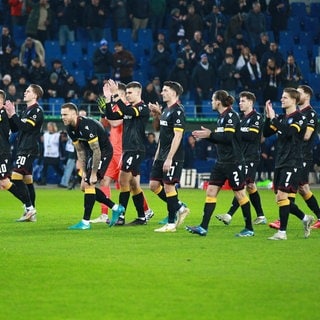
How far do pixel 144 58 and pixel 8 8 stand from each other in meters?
4.53

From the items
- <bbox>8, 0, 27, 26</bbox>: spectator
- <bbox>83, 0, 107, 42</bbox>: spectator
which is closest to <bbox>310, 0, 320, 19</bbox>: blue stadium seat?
<bbox>83, 0, 107, 42</bbox>: spectator

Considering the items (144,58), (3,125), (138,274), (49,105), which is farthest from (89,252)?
(144,58)

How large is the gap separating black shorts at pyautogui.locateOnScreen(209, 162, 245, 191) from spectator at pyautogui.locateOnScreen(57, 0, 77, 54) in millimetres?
19896

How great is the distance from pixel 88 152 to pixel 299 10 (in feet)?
72.3

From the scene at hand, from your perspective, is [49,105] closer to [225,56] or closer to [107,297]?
[225,56]

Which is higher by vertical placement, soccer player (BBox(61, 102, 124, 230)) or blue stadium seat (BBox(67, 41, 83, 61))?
blue stadium seat (BBox(67, 41, 83, 61))

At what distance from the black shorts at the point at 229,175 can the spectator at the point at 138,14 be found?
67.1ft

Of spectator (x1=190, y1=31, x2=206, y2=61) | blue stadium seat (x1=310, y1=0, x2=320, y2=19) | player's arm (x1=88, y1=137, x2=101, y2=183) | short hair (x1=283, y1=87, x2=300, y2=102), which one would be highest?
blue stadium seat (x1=310, y1=0, x2=320, y2=19)

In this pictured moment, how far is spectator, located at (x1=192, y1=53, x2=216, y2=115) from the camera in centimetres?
3375

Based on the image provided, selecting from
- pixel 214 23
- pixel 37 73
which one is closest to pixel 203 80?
pixel 214 23

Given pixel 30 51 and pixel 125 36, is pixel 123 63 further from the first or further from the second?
pixel 125 36

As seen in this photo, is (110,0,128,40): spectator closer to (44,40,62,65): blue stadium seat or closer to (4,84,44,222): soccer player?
(44,40,62,65): blue stadium seat

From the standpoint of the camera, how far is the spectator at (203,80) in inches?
1329

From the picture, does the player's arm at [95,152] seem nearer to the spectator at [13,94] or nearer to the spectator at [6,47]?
the spectator at [13,94]
